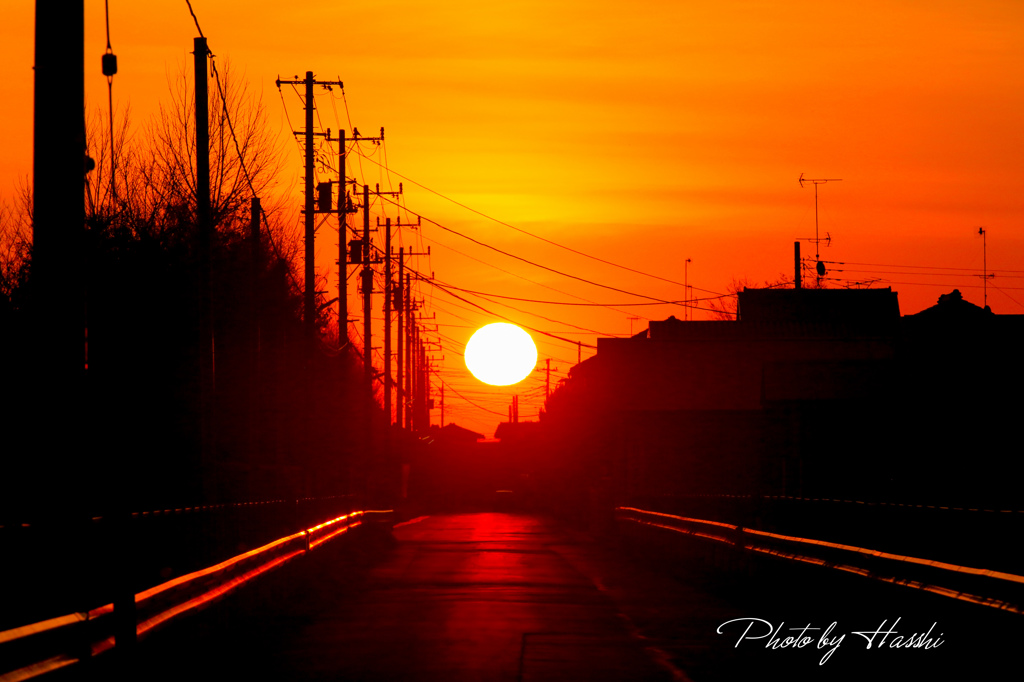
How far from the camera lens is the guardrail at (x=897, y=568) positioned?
9.44 m

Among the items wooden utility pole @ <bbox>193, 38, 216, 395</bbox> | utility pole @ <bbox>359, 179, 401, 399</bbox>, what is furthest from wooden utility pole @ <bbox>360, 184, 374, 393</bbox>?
wooden utility pole @ <bbox>193, 38, 216, 395</bbox>

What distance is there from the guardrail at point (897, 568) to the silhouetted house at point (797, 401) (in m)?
18.2

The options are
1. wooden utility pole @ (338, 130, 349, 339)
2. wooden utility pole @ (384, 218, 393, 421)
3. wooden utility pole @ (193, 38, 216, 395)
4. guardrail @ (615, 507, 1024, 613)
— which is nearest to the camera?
guardrail @ (615, 507, 1024, 613)

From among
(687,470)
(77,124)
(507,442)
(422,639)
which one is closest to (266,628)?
(422,639)

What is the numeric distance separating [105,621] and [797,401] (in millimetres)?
35141

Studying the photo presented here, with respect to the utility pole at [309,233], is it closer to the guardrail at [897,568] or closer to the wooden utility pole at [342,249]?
the wooden utility pole at [342,249]

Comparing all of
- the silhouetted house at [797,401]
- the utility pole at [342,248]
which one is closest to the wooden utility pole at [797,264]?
the silhouetted house at [797,401]

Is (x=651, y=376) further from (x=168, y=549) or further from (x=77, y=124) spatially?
(x=77, y=124)

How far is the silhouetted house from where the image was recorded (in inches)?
1491

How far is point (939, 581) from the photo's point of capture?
35.1 ft

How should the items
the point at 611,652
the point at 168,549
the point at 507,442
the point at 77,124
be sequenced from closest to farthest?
the point at 77,124 → the point at 611,652 → the point at 168,549 → the point at 507,442

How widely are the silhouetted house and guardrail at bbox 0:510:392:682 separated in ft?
81.5

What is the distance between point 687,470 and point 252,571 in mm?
39704

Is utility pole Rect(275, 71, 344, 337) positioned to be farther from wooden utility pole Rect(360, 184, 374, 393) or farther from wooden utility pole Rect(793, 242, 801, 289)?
wooden utility pole Rect(793, 242, 801, 289)
